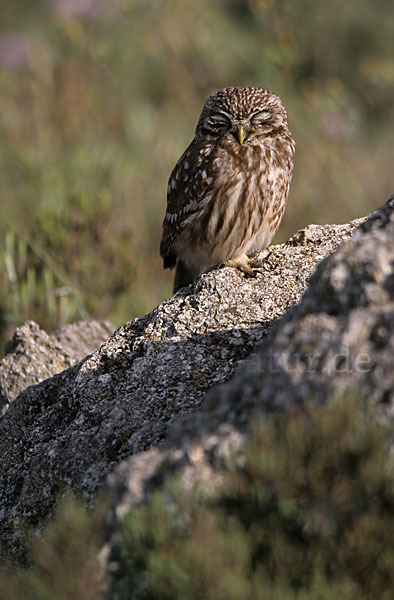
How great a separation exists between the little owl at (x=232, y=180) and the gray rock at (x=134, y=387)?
40.4 inches

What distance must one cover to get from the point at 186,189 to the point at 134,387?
2.02 m

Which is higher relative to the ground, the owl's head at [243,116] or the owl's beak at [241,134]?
the owl's head at [243,116]

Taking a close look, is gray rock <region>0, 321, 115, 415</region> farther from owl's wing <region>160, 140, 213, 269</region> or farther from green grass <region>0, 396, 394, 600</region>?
green grass <region>0, 396, 394, 600</region>

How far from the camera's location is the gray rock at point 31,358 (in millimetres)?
3201

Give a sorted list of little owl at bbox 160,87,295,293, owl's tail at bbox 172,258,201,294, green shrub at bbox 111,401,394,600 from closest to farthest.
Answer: green shrub at bbox 111,401,394,600 → little owl at bbox 160,87,295,293 → owl's tail at bbox 172,258,201,294

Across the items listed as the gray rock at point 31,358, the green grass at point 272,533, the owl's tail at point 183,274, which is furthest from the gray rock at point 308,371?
the owl's tail at point 183,274

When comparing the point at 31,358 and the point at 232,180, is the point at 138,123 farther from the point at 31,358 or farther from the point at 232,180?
the point at 31,358

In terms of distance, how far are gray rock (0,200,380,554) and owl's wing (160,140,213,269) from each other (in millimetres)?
1187

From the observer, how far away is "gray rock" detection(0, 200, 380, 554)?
2.23 metres

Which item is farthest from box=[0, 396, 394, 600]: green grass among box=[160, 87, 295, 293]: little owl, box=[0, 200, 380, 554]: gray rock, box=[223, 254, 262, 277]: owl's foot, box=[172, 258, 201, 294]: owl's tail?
box=[172, 258, 201, 294]: owl's tail

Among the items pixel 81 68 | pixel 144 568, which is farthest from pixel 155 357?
pixel 81 68

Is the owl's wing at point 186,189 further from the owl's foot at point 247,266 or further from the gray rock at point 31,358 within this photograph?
the gray rock at point 31,358

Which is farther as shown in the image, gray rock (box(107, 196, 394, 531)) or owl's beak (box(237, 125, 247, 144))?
owl's beak (box(237, 125, 247, 144))

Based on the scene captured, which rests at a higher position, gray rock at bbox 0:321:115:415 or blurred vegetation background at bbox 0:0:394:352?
blurred vegetation background at bbox 0:0:394:352
